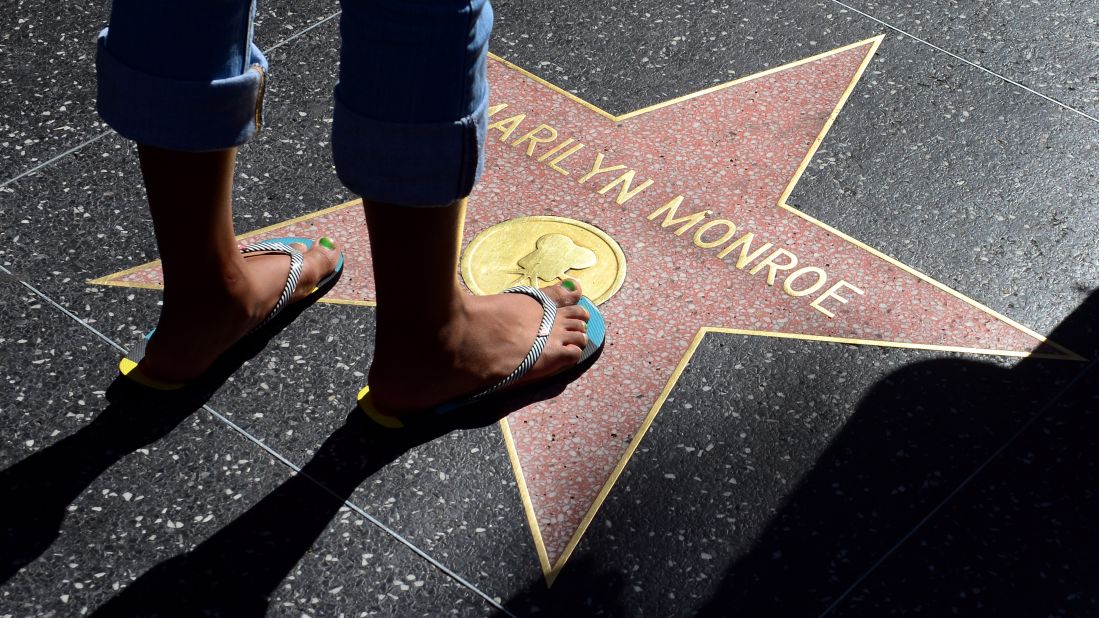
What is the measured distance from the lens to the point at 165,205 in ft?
5.60

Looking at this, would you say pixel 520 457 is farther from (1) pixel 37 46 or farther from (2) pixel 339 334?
(1) pixel 37 46

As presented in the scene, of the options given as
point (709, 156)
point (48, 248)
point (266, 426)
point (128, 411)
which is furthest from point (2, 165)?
point (709, 156)

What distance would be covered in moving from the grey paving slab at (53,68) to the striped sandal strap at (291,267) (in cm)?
72

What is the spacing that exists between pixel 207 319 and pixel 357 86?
2.14 feet

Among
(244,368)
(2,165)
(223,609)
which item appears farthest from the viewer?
(2,165)

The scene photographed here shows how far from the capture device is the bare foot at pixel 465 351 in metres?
1.79

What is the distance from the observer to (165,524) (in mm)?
1750

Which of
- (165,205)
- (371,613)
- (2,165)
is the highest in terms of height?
(165,205)

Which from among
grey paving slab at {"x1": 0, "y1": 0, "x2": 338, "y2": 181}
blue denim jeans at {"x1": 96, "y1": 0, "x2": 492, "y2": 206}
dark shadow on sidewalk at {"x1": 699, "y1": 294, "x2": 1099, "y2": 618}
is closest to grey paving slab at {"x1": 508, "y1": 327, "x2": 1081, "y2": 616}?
dark shadow on sidewalk at {"x1": 699, "y1": 294, "x2": 1099, "y2": 618}

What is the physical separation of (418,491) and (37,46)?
1.79 metres

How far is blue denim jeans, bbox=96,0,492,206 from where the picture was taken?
1.38 m

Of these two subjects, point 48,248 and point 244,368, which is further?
point 48,248

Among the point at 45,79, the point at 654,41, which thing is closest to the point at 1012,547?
the point at 654,41

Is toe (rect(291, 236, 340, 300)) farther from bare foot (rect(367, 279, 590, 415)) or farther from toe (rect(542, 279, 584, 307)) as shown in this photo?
toe (rect(542, 279, 584, 307))
